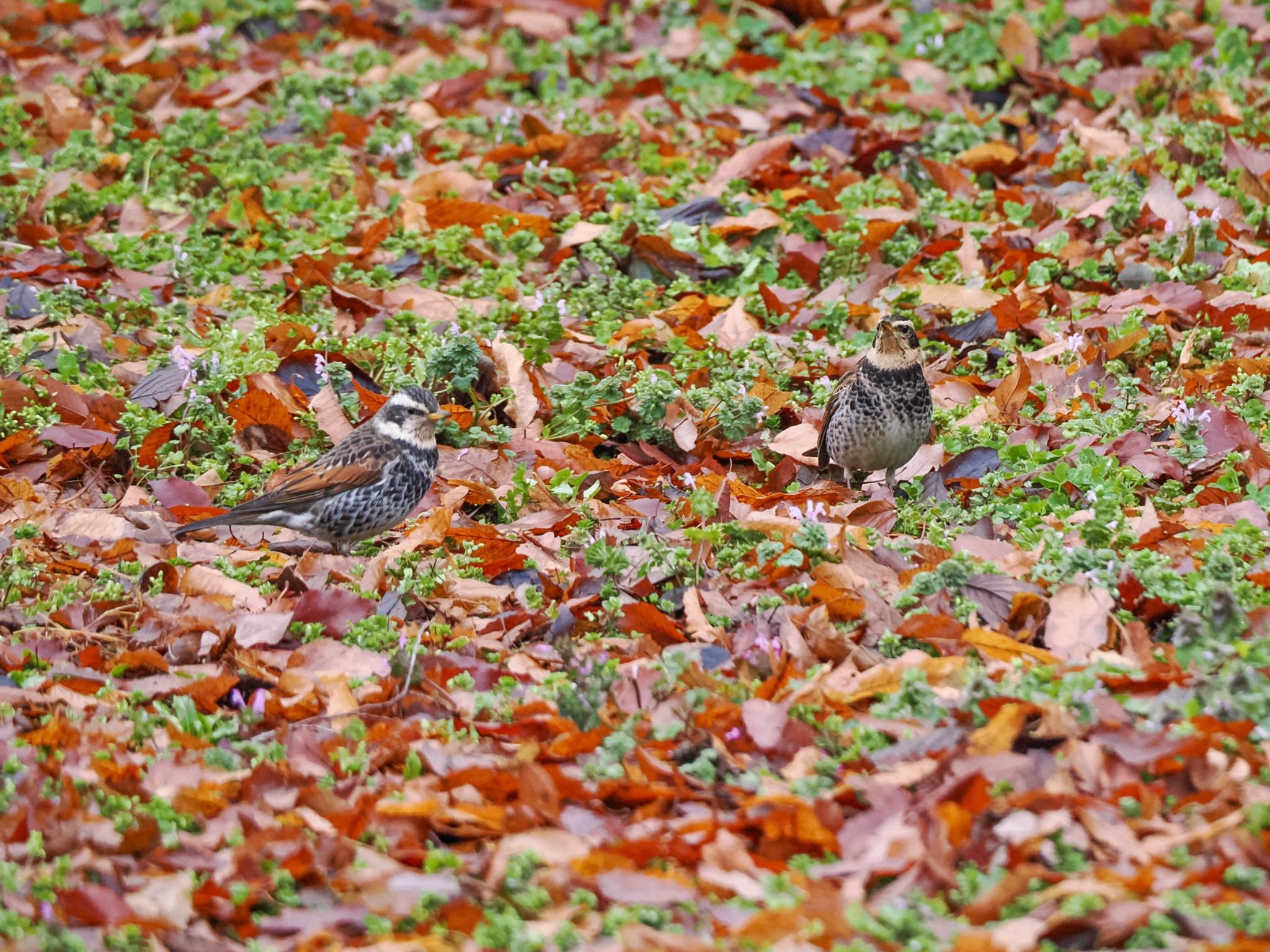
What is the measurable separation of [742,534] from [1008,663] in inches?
51.7

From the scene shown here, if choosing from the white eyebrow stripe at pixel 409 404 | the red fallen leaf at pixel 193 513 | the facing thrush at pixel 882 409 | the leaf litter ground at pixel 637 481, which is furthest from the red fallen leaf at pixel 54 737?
the facing thrush at pixel 882 409

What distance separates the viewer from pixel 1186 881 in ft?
12.7

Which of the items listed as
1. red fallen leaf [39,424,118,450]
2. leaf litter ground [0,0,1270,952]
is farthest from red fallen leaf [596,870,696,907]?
red fallen leaf [39,424,118,450]

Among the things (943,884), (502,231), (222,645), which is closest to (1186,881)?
(943,884)

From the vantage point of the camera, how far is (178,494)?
7148mm

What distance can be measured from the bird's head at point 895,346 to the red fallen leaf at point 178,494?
130 inches

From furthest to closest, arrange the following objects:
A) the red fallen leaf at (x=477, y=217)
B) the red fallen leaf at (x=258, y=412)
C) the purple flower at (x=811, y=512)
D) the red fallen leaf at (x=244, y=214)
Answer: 1. the red fallen leaf at (x=244, y=214)
2. the red fallen leaf at (x=477, y=217)
3. the red fallen leaf at (x=258, y=412)
4. the purple flower at (x=811, y=512)

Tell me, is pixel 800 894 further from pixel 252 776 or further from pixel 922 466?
pixel 922 466

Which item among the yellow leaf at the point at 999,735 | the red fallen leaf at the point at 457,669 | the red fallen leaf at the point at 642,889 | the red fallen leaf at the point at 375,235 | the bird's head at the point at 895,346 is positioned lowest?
the red fallen leaf at the point at 375,235

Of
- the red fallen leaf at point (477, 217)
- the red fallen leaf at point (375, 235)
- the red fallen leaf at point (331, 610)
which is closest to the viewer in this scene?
the red fallen leaf at point (331, 610)

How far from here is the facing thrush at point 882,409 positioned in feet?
23.8

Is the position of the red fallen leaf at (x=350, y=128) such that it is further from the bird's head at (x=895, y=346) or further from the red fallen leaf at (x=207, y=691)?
the red fallen leaf at (x=207, y=691)

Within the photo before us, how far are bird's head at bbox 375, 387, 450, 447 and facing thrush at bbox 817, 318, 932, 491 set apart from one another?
1.91 m

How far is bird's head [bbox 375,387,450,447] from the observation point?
7.20m
